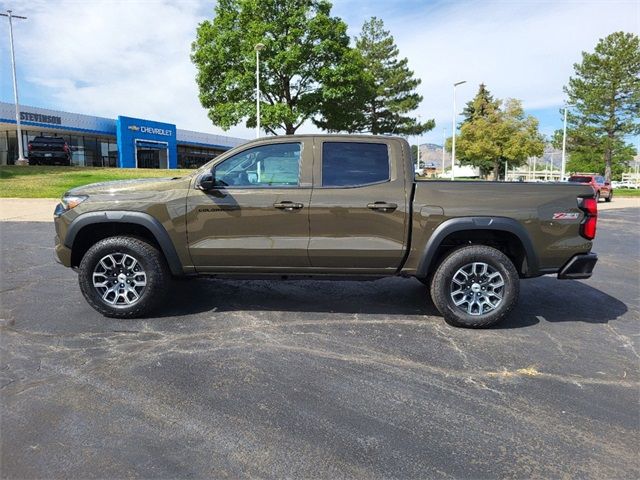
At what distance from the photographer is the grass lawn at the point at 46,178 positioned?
2048 cm

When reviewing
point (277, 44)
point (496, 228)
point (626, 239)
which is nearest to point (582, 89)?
point (277, 44)

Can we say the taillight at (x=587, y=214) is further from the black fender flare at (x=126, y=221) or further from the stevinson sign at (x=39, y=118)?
the stevinson sign at (x=39, y=118)

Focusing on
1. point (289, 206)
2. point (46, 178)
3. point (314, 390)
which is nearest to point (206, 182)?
point (289, 206)

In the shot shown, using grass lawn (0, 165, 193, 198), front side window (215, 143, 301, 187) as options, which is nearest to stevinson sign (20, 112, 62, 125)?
grass lawn (0, 165, 193, 198)

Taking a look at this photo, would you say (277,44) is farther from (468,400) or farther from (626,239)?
(468,400)

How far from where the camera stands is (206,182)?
4.48m

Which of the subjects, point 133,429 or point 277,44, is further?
point 277,44

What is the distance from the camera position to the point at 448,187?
4559mm

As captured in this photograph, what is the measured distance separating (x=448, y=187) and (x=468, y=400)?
2.13 m

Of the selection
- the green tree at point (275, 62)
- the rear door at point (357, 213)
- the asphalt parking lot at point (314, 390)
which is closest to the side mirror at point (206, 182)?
the rear door at point (357, 213)

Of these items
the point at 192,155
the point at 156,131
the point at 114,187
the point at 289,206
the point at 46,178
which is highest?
the point at 156,131

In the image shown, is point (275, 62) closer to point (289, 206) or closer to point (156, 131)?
point (156, 131)

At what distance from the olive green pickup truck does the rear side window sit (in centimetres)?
1

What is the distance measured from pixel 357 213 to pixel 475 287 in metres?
1.39
